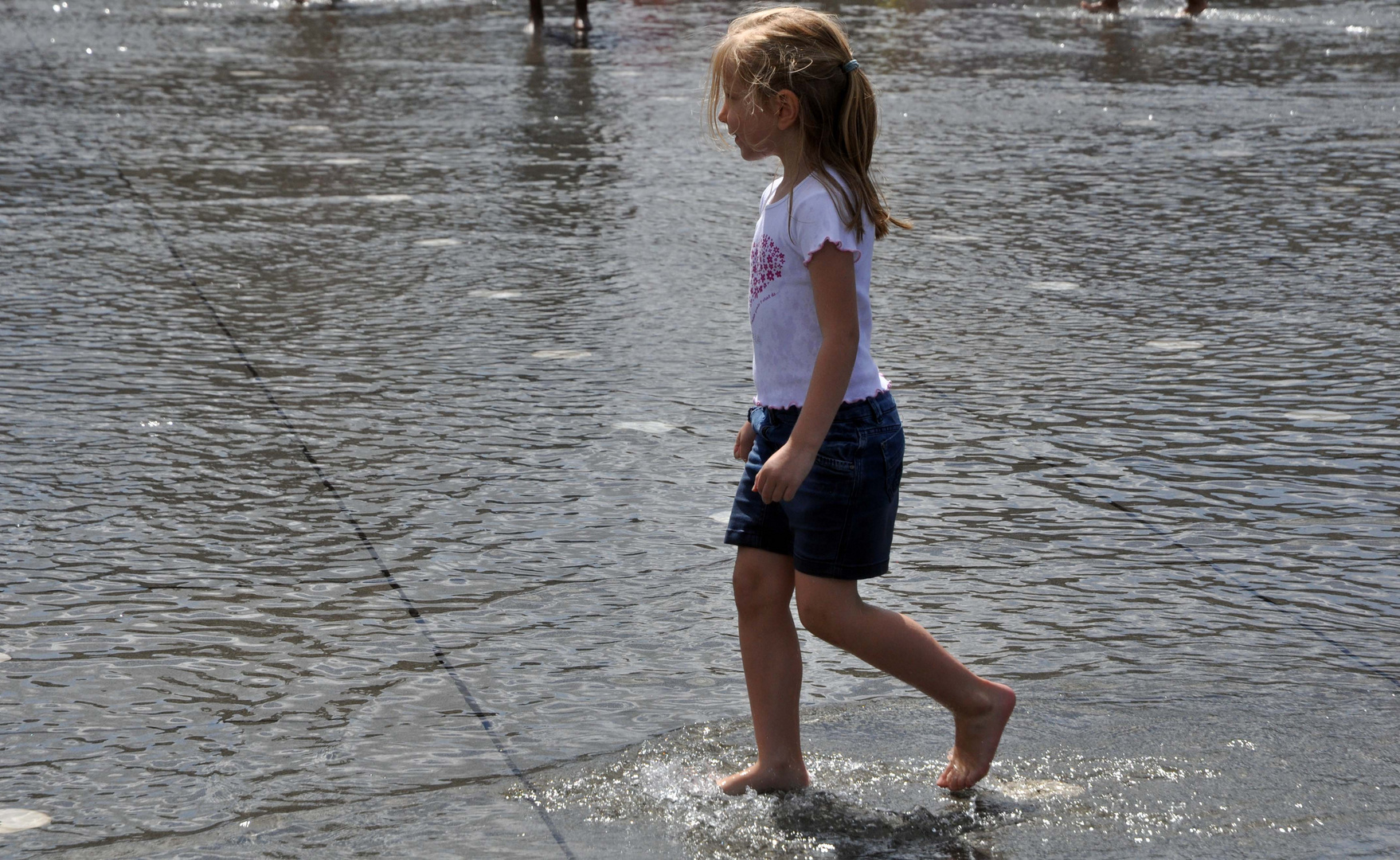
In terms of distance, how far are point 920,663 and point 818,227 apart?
0.67m

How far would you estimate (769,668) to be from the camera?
260cm

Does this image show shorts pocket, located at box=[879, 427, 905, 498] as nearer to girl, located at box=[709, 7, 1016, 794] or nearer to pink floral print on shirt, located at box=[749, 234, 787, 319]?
girl, located at box=[709, 7, 1016, 794]

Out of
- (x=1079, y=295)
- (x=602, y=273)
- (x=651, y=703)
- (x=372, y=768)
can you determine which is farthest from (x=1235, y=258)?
(x=372, y=768)

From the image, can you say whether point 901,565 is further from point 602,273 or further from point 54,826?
point 602,273

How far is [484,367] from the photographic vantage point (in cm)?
472

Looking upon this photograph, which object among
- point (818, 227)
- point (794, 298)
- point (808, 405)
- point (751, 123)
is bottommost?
point (808, 405)

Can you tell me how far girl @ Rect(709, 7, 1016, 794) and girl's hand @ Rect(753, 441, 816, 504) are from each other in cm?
2

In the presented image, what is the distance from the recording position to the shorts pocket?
8.44 ft

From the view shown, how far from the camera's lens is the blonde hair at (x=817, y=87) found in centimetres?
255

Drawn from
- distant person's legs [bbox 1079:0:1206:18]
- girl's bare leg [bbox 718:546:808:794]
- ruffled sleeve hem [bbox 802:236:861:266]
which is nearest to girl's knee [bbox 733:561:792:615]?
girl's bare leg [bbox 718:546:808:794]

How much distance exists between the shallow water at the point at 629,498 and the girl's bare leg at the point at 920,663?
8cm

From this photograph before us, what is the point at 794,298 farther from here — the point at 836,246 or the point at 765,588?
the point at 765,588

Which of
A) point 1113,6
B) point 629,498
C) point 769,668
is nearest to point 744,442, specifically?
point 769,668

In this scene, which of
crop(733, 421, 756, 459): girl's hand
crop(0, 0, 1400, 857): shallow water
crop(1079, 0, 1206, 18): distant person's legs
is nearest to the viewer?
crop(0, 0, 1400, 857): shallow water
